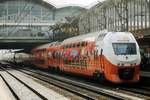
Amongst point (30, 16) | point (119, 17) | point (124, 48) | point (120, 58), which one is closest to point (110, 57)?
point (120, 58)

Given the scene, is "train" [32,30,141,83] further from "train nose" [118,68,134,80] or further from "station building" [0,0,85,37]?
"station building" [0,0,85,37]

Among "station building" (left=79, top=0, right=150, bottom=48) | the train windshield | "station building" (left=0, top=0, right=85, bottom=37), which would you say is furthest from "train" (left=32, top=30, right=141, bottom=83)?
"station building" (left=0, top=0, right=85, bottom=37)

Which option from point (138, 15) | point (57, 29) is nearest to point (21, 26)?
point (57, 29)

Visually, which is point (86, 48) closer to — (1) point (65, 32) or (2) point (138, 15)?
(2) point (138, 15)

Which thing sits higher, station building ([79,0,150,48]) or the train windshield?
station building ([79,0,150,48])

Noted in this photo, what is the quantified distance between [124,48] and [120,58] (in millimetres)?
875

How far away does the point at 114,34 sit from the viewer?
2570 centimetres

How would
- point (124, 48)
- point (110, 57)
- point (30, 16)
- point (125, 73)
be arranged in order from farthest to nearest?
point (30, 16), point (124, 48), point (110, 57), point (125, 73)

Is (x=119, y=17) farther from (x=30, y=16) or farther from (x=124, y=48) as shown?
(x=30, y=16)

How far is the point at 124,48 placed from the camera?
82.8ft

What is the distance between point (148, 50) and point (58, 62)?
28.5 feet

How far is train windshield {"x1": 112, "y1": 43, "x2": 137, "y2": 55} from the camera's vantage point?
25016 mm

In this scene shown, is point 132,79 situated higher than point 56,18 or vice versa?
point 56,18

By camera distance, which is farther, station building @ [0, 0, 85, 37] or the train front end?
station building @ [0, 0, 85, 37]
